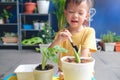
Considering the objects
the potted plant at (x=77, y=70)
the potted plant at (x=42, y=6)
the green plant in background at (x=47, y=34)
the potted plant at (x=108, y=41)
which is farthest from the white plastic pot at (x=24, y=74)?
the potted plant at (x=108, y=41)

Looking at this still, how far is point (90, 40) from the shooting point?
1.23 meters

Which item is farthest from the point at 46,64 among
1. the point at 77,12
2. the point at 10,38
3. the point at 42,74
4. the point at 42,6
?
the point at 10,38

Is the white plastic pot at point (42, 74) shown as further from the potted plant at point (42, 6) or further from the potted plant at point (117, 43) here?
the potted plant at point (117, 43)

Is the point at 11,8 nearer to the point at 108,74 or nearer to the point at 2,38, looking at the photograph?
the point at 2,38

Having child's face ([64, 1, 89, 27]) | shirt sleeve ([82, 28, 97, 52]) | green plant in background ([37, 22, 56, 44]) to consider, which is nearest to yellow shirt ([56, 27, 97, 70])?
shirt sleeve ([82, 28, 97, 52])

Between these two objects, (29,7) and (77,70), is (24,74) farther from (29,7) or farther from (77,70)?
(29,7)

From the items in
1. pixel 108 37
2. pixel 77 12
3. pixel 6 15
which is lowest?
pixel 108 37

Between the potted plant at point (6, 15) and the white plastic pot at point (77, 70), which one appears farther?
the potted plant at point (6, 15)

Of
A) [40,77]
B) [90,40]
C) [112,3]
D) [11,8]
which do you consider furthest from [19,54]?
[40,77]

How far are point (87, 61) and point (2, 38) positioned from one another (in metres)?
4.27

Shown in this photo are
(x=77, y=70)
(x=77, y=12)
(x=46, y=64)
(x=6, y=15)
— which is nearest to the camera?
(x=77, y=70)

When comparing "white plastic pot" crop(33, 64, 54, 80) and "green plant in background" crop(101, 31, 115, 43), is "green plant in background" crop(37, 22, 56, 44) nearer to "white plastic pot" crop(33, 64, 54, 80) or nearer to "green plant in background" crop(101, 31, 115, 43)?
"green plant in background" crop(101, 31, 115, 43)

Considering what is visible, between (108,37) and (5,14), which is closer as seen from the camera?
(108,37)

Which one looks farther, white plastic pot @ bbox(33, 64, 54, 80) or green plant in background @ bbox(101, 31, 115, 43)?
green plant in background @ bbox(101, 31, 115, 43)
